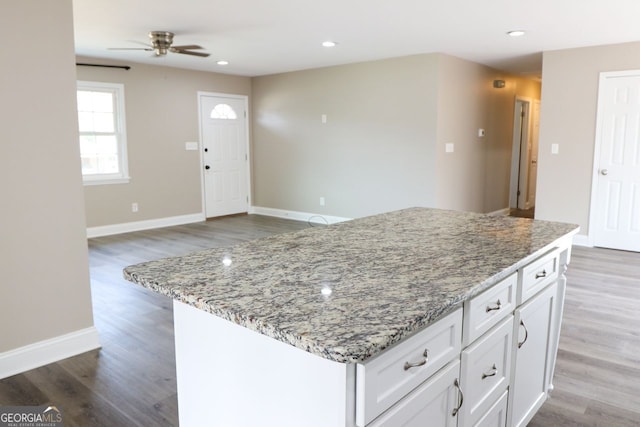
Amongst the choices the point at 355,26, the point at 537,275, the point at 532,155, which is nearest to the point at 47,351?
the point at 537,275

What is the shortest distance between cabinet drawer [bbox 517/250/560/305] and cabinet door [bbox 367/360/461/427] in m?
0.55

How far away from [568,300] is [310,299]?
3375 mm

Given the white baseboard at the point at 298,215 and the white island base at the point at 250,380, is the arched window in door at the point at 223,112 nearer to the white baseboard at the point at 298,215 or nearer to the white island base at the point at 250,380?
the white baseboard at the point at 298,215

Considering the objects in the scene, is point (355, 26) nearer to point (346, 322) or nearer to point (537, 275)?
point (537, 275)

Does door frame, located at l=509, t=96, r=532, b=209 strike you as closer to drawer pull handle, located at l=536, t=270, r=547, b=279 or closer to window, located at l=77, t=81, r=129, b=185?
window, located at l=77, t=81, r=129, b=185

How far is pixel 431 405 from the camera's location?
1244mm

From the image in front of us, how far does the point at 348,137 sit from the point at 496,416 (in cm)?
554

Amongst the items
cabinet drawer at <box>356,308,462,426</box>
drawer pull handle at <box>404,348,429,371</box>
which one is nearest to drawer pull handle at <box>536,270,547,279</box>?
cabinet drawer at <box>356,308,462,426</box>

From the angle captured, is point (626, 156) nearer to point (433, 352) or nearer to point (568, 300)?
point (568, 300)

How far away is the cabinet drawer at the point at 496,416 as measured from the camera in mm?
1583

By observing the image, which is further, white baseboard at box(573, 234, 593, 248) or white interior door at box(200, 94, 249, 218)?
white interior door at box(200, 94, 249, 218)

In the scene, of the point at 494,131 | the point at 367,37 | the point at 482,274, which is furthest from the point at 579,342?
the point at 494,131

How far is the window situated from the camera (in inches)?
245

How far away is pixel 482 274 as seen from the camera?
1.45 m
